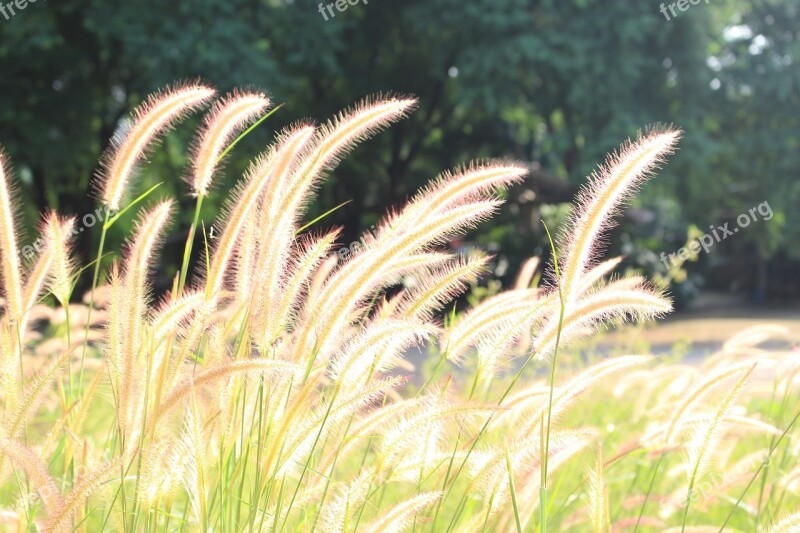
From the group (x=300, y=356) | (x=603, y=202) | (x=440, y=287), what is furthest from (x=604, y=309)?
(x=300, y=356)

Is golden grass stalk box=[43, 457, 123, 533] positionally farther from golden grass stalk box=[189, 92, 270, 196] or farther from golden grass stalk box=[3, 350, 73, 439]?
golden grass stalk box=[189, 92, 270, 196]

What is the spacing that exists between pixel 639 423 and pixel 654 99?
578 inches

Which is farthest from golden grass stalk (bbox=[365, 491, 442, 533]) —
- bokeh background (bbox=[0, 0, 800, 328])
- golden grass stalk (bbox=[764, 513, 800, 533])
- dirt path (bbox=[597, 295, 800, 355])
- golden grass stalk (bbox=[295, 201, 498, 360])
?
bokeh background (bbox=[0, 0, 800, 328])

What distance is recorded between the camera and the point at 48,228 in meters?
1.69

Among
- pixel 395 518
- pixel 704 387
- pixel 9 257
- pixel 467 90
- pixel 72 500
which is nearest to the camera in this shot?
pixel 72 500

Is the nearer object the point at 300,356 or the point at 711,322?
the point at 300,356

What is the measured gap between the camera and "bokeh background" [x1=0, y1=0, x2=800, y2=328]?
13.5 metres

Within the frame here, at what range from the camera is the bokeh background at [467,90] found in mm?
13531

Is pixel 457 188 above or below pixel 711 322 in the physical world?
below

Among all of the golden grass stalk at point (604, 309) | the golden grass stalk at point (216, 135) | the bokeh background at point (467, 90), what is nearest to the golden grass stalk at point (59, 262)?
the golden grass stalk at point (216, 135)

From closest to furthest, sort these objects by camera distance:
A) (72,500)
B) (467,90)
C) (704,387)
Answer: (72,500), (704,387), (467,90)

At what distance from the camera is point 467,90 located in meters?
15.9

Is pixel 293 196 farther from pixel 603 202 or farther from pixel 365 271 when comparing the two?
pixel 603 202

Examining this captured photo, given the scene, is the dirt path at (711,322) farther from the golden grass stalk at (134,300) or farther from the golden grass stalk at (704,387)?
the golden grass stalk at (134,300)
